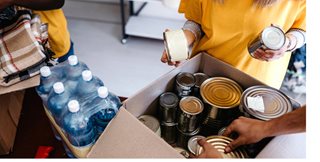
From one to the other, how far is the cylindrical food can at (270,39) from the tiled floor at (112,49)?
5.06ft

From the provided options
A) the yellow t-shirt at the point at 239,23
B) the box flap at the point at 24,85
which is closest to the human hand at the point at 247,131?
the yellow t-shirt at the point at 239,23

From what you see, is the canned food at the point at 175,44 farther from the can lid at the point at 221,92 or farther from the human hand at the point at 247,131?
the human hand at the point at 247,131

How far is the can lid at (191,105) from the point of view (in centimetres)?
94

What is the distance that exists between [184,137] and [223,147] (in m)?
0.19

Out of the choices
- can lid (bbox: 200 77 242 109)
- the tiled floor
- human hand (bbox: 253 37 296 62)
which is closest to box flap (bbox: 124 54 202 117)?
can lid (bbox: 200 77 242 109)

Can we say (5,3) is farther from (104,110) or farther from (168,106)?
(168,106)

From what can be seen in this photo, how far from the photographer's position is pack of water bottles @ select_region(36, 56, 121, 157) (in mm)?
934

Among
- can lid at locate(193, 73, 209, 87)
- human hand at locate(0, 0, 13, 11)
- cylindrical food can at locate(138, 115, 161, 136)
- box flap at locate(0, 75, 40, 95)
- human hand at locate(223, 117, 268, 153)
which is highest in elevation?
human hand at locate(0, 0, 13, 11)

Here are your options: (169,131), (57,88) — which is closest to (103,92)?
(57,88)

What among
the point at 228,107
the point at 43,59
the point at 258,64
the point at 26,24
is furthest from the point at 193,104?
the point at 26,24

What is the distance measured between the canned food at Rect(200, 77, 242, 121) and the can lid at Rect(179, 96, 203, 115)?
0.10 feet

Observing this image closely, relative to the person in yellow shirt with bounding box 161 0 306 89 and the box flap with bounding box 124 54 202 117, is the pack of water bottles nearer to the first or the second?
the box flap with bounding box 124 54 202 117

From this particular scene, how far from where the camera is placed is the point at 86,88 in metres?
1.05

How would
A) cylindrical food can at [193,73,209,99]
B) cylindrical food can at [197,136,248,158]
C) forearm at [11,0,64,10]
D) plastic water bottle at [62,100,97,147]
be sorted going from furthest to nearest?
1. forearm at [11,0,64,10]
2. cylindrical food can at [193,73,209,99]
3. plastic water bottle at [62,100,97,147]
4. cylindrical food can at [197,136,248,158]
